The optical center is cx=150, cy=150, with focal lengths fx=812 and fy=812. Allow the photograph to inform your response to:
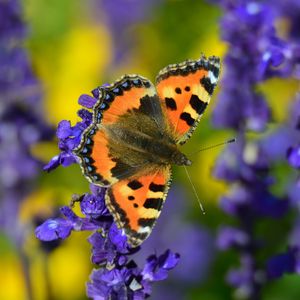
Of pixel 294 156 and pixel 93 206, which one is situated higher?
pixel 294 156

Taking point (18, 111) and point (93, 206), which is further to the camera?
point (18, 111)

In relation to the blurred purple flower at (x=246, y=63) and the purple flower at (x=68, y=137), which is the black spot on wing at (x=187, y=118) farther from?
the blurred purple flower at (x=246, y=63)

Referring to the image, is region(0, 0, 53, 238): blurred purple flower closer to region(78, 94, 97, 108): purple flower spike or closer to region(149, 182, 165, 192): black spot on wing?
region(78, 94, 97, 108): purple flower spike

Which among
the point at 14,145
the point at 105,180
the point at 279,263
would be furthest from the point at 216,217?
the point at 105,180

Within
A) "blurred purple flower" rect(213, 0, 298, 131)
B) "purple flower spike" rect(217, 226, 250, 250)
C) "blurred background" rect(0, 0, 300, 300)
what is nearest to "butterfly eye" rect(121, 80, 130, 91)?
"blurred background" rect(0, 0, 300, 300)

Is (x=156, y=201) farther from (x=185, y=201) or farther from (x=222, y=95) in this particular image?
(x=185, y=201)

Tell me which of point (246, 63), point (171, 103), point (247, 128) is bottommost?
point (171, 103)

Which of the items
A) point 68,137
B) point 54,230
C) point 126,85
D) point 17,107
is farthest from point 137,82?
point 17,107

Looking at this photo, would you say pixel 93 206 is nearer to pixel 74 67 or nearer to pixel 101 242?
pixel 101 242
